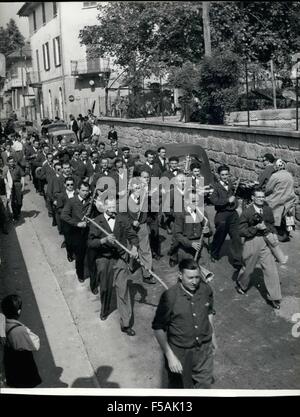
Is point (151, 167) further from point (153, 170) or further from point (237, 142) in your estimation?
point (237, 142)

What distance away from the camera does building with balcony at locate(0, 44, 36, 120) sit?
32.9m

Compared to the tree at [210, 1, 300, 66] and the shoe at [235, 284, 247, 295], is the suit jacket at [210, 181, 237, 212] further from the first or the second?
the tree at [210, 1, 300, 66]

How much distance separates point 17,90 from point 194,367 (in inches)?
1423

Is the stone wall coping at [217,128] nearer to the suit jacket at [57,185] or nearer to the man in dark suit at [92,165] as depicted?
the man in dark suit at [92,165]

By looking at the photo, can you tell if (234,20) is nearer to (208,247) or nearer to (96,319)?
(208,247)

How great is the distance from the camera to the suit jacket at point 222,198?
9.04 m

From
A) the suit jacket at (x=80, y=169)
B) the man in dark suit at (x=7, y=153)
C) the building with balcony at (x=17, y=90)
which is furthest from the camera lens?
the building with balcony at (x=17, y=90)

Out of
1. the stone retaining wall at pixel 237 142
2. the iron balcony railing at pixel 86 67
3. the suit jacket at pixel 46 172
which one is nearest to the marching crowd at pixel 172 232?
the suit jacket at pixel 46 172

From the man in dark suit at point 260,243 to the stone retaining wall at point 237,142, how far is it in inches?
169

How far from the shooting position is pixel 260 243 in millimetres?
7438

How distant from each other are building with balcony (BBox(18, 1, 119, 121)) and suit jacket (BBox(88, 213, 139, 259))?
22.5 meters

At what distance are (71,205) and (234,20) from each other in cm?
1019

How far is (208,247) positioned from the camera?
33.1 ft
